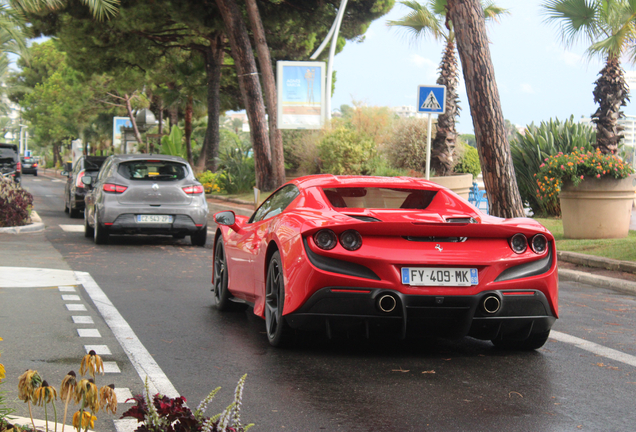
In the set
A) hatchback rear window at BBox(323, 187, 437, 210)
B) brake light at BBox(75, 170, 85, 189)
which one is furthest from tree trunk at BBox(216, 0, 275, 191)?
hatchback rear window at BBox(323, 187, 437, 210)

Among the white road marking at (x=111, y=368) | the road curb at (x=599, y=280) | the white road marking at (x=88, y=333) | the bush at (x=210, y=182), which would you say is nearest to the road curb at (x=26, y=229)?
the white road marking at (x=88, y=333)

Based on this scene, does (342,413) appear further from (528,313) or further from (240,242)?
(240,242)

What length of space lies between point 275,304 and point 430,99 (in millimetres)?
11553

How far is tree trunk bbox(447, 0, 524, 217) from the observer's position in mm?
14047

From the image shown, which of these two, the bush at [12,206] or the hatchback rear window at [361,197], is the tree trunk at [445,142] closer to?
the bush at [12,206]

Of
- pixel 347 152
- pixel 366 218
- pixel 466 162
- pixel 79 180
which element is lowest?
pixel 79 180

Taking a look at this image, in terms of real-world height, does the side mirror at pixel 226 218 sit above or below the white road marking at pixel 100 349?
above

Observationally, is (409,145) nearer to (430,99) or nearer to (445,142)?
(445,142)

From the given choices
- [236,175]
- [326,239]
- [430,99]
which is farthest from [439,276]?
[236,175]

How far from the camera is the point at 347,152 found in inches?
1074

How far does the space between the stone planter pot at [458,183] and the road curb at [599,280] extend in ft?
40.3

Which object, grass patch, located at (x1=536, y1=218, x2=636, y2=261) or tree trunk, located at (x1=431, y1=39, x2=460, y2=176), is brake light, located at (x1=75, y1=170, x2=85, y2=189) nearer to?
tree trunk, located at (x1=431, y1=39, x2=460, y2=176)

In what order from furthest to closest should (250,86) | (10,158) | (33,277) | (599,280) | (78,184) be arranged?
1. (10,158)
2. (250,86)
3. (78,184)
4. (599,280)
5. (33,277)

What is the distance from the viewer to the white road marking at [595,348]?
18.9 feet
